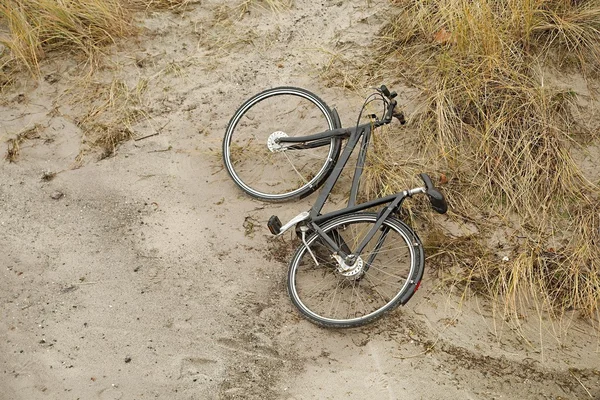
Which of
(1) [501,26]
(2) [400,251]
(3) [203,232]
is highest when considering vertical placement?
(1) [501,26]

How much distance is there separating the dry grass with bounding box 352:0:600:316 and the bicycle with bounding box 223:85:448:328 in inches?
13.2

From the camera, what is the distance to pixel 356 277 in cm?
447

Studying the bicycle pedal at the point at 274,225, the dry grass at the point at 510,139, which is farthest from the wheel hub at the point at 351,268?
the dry grass at the point at 510,139

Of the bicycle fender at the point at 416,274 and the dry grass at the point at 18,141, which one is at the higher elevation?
the bicycle fender at the point at 416,274

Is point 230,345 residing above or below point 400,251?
below

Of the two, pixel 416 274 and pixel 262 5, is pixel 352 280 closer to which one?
pixel 416 274

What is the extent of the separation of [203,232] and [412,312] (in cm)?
158

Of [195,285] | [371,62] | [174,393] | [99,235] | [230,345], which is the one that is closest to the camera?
[174,393]

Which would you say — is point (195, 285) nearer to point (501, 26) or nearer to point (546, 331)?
point (546, 331)

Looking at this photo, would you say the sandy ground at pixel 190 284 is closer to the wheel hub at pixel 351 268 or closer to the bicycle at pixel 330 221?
the bicycle at pixel 330 221

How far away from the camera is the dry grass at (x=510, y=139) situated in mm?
4559

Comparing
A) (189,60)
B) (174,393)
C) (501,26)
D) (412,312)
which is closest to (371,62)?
(501,26)

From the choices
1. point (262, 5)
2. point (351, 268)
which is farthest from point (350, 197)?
point (262, 5)

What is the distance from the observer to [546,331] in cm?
438
